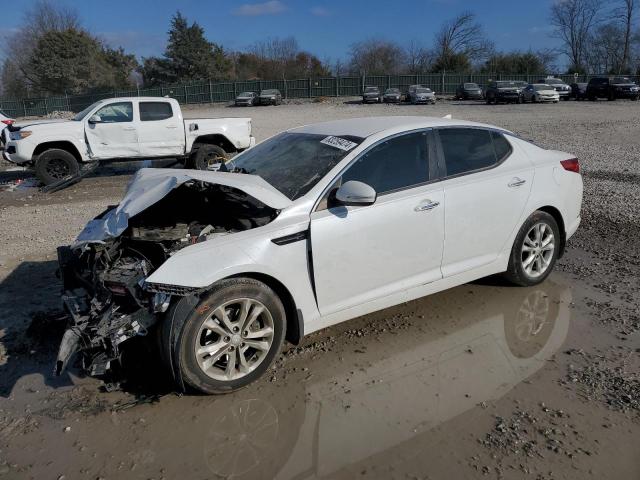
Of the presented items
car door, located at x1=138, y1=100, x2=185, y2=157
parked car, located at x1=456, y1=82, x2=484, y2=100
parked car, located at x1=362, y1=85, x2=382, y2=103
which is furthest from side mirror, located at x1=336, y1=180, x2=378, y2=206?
parked car, located at x1=456, y1=82, x2=484, y2=100

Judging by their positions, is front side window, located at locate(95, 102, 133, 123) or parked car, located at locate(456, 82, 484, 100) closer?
front side window, located at locate(95, 102, 133, 123)

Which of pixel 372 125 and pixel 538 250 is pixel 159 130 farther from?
pixel 538 250

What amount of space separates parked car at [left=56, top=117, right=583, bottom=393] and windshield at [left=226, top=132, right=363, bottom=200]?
0.02 m

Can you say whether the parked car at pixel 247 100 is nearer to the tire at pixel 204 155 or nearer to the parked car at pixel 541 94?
the parked car at pixel 541 94

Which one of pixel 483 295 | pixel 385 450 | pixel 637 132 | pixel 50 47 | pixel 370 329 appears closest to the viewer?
pixel 385 450

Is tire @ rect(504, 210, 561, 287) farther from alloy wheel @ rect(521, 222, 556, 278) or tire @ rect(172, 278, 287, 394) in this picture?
tire @ rect(172, 278, 287, 394)

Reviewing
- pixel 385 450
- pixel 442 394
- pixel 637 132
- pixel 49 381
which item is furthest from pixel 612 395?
pixel 637 132

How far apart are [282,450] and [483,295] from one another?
273cm

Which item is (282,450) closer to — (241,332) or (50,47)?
(241,332)

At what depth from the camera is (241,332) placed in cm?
347

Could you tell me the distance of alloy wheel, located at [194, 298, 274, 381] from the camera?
338 centimetres

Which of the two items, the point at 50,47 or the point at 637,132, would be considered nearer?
the point at 637,132

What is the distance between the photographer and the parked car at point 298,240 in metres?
3.33

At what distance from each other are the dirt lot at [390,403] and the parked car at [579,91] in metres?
41.7
